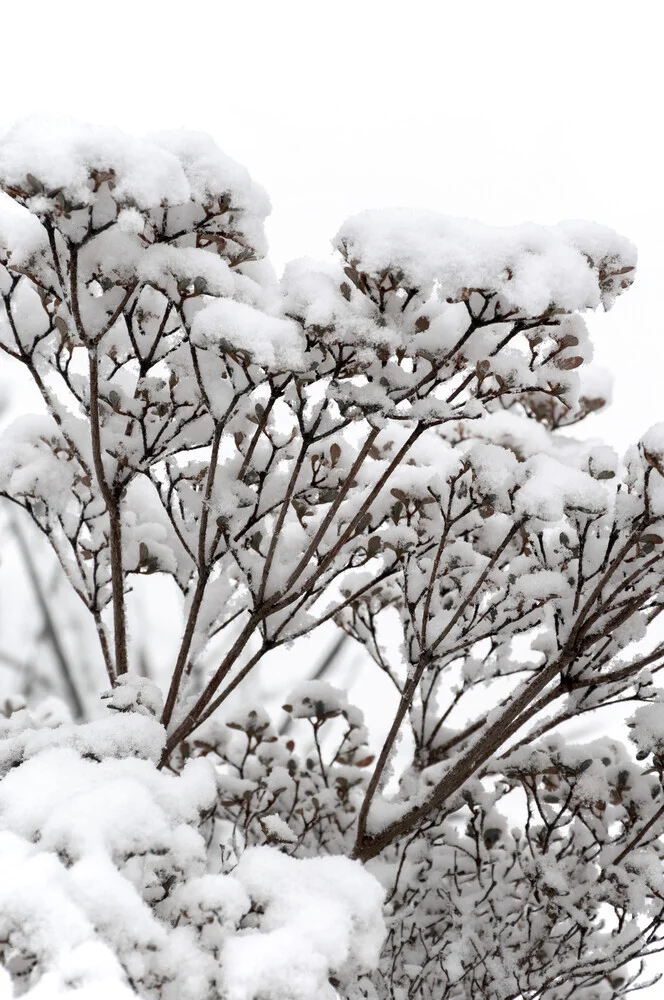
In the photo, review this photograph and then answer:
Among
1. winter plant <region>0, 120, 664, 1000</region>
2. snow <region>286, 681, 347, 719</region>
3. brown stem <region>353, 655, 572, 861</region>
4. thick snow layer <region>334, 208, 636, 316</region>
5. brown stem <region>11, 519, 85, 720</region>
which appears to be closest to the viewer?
winter plant <region>0, 120, 664, 1000</region>

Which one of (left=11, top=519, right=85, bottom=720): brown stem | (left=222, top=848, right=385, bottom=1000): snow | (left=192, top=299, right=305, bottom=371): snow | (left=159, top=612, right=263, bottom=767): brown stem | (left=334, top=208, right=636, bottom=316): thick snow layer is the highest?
(left=11, top=519, right=85, bottom=720): brown stem

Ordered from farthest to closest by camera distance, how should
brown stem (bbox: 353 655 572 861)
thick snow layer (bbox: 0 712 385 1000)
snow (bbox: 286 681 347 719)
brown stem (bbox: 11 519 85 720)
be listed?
brown stem (bbox: 11 519 85 720) < snow (bbox: 286 681 347 719) < brown stem (bbox: 353 655 572 861) < thick snow layer (bbox: 0 712 385 1000)

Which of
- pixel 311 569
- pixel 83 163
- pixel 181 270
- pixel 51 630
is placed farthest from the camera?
pixel 51 630

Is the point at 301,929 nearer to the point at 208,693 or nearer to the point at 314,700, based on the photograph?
the point at 208,693

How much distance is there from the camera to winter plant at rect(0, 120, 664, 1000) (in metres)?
1.34

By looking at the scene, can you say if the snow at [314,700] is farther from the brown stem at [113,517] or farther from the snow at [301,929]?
the snow at [301,929]

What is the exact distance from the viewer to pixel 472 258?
1.48 m

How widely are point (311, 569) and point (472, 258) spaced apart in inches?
31.0

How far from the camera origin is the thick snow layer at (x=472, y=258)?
A: 1456mm

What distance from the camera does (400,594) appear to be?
2.31 m

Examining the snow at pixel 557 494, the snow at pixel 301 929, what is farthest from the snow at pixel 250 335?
the snow at pixel 301 929

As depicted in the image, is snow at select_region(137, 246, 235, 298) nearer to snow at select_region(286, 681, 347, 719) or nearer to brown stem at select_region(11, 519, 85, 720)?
snow at select_region(286, 681, 347, 719)

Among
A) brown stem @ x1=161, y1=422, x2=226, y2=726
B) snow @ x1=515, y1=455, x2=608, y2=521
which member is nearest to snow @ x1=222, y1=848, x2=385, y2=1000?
brown stem @ x1=161, y1=422, x2=226, y2=726

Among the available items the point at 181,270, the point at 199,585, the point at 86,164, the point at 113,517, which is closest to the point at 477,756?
the point at 199,585
